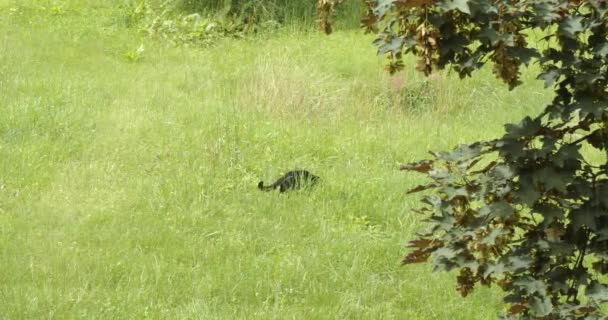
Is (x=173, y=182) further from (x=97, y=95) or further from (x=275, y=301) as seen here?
(x=97, y=95)

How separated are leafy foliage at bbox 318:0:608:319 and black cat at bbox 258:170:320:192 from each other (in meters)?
3.71

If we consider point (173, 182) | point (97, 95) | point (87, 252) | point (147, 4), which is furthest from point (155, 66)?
point (87, 252)

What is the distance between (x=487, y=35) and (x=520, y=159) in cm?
63

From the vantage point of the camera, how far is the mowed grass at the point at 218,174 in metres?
6.05

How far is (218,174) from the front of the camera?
8.00 metres

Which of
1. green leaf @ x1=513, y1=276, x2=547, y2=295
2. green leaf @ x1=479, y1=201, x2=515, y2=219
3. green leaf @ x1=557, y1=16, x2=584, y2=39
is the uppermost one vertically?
green leaf @ x1=557, y1=16, x2=584, y2=39

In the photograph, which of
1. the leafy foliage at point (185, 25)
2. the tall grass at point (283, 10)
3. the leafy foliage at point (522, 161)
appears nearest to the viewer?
the leafy foliage at point (522, 161)

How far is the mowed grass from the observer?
6047 millimetres

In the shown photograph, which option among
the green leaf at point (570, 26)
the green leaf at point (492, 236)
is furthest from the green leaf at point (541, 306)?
the green leaf at point (570, 26)

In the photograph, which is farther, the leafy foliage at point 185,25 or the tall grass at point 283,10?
the tall grass at point 283,10

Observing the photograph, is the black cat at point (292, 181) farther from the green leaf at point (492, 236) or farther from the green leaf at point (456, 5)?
the green leaf at point (456, 5)

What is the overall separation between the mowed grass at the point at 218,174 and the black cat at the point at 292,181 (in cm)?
12

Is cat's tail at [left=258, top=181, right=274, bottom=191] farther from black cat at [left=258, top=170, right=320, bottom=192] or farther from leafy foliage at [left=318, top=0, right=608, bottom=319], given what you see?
leafy foliage at [left=318, top=0, right=608, bottom=319]

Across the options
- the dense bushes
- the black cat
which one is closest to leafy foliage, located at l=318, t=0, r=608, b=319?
the black cat
